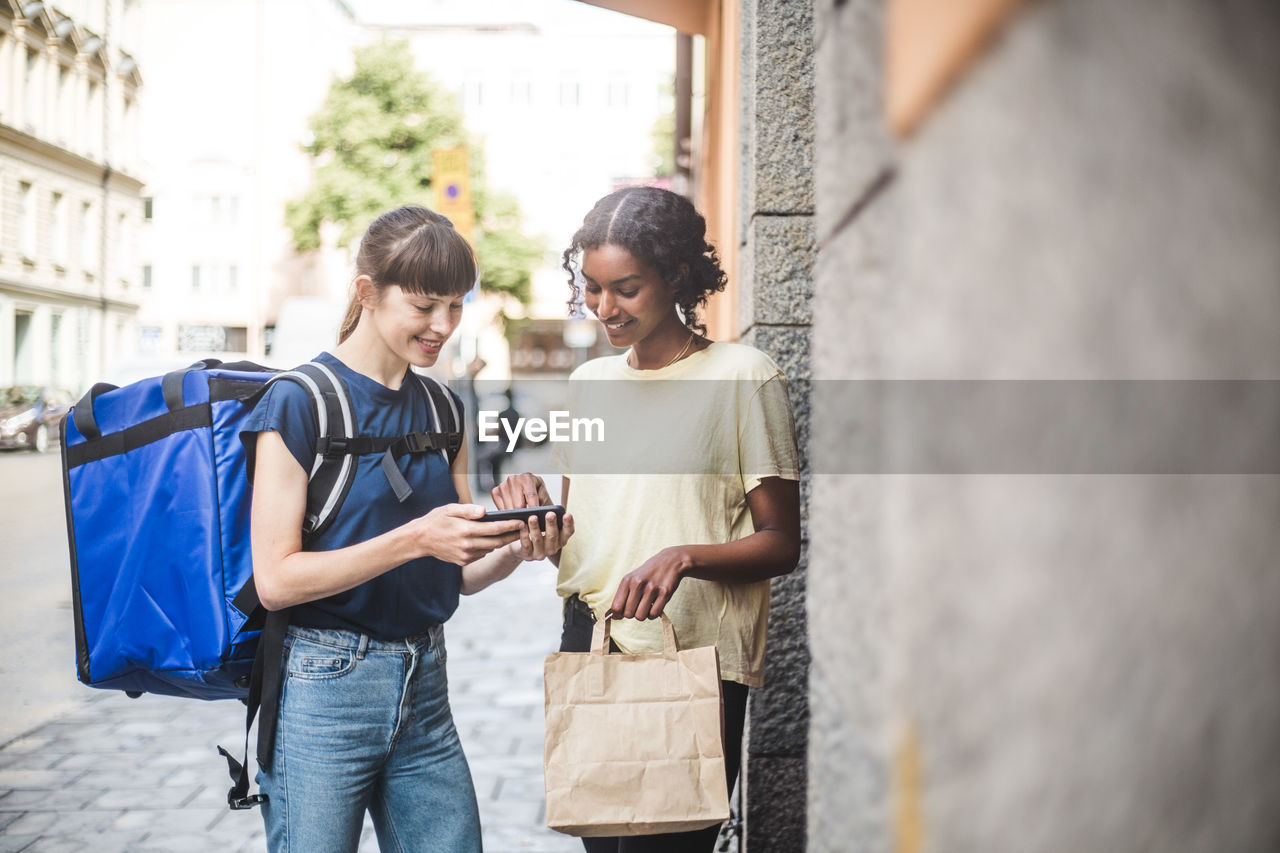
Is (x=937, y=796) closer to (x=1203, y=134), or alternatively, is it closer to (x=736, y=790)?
(x=1203, y=134)

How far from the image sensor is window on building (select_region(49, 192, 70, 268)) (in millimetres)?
20891

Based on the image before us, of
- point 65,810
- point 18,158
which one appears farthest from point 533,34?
point 65,810

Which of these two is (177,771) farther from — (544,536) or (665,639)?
(665,639)

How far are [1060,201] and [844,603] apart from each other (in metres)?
0.48

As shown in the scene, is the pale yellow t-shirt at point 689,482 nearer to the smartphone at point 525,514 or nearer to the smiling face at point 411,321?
the smartphone at point 525,514

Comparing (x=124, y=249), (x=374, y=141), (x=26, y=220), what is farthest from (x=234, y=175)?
(x=26, y=220)

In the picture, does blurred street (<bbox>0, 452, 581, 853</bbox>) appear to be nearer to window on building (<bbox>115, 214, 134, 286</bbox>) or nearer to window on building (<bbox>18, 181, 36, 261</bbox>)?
window on building (<bbox>18, 181, 36, 261</bbox>)

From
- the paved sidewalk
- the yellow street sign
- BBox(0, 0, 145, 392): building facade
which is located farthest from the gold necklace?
BBox(0, 0, 145, 392): building facade

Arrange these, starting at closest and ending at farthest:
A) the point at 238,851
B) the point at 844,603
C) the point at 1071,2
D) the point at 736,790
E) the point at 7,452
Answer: the point at 1071,2 < the point at 844,603 < the point at 736,790 < the point at 238,851 < the point at 7,452

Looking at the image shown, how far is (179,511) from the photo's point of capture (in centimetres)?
226

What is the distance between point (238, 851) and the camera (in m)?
4.17

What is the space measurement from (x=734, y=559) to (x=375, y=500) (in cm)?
73

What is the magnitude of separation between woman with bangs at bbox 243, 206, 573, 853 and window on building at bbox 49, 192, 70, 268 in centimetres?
2138

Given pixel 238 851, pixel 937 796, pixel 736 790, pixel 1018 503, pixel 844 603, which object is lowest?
pixel 238 851
